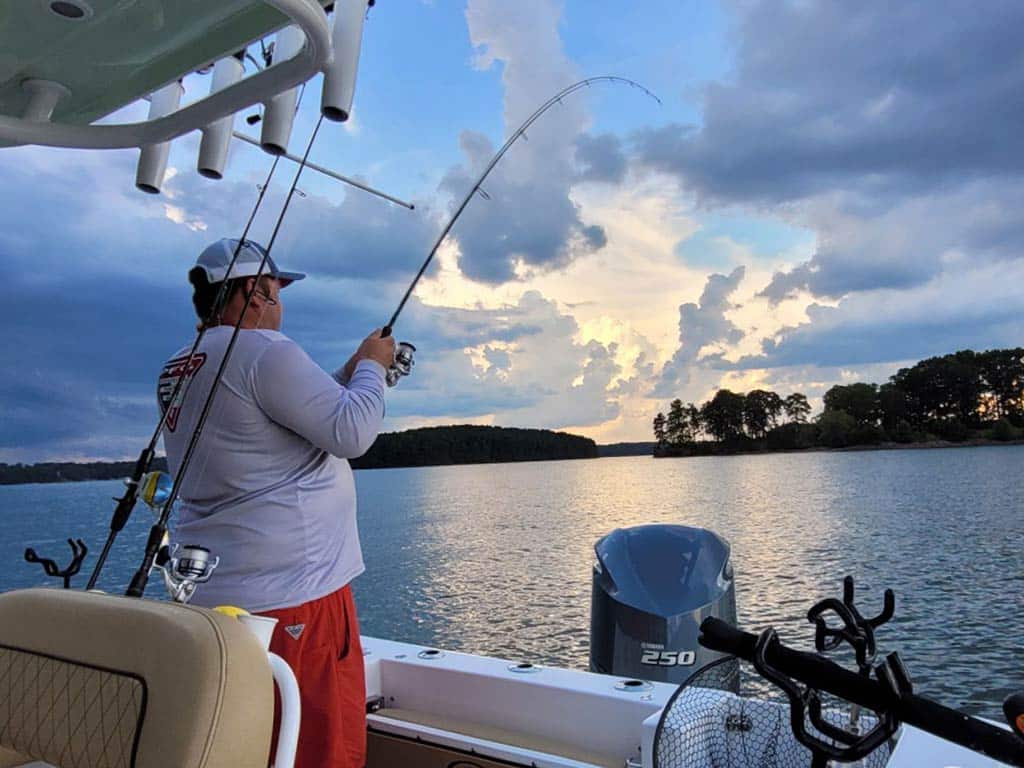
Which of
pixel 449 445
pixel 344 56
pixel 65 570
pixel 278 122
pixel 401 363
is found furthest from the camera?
pixel 449 445

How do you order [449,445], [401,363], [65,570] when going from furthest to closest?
1. [449,445]
2. [65,570]
3. [401,363]

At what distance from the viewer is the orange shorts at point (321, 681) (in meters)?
1.45

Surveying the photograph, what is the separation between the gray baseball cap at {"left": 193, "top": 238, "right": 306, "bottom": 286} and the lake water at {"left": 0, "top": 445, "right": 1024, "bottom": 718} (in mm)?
5027

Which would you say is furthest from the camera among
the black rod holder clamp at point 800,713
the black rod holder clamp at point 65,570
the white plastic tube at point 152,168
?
the black rod holder clamp at point 65,570

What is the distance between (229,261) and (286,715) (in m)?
0.95

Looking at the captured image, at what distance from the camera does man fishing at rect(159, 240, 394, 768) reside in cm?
145

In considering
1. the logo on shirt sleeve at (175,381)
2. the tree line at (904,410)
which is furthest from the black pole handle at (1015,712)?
the tree line at (904,410)

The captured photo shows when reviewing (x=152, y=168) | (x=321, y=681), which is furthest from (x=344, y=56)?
(x=321, y=681)

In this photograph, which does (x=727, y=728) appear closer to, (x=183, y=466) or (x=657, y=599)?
(x=183, y=466)

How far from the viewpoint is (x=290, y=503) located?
4.93 feet

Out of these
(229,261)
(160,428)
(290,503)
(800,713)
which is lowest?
(800,713)

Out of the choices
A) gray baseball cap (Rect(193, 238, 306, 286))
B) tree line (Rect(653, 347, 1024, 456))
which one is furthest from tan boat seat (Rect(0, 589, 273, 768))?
tree line (Rect(653, 347, 1024, 456))

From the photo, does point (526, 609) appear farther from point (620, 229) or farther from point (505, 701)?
point (620, 229)

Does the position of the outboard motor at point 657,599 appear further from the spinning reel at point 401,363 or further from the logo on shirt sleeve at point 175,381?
the logo on shirt sleeve at point 175,381
